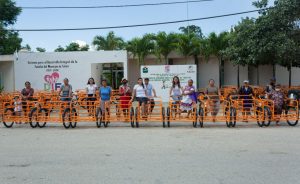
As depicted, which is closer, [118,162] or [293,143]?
[118,162]

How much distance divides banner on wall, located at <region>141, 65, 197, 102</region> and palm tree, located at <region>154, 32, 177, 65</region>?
474cm

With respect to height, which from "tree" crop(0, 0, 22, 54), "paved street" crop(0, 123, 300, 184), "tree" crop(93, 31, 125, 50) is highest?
"tree" crop(0, 0, 22, 54)

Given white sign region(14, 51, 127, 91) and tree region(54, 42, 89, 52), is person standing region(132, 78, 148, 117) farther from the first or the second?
tree region(54, 42, 89, 52)

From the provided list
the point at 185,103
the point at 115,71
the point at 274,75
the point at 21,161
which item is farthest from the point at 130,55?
the point at 21,161

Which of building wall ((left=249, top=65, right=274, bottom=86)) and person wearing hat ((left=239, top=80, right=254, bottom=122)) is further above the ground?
building wall ((left=249, top=65, right=274, bottom=86))

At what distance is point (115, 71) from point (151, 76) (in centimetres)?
887

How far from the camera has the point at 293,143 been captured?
995cm

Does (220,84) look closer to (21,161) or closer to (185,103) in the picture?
(185,103)

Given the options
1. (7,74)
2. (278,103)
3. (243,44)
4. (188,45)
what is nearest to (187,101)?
(278,103)

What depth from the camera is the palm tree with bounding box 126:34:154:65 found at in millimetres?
27406

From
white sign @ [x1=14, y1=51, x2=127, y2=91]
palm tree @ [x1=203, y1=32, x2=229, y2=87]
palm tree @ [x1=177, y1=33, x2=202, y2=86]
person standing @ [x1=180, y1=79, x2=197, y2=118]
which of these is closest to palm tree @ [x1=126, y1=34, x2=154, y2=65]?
palm tree @ [x1=177, y1=33, x2=202, y2=86]

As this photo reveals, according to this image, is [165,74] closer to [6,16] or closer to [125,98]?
[125,98]

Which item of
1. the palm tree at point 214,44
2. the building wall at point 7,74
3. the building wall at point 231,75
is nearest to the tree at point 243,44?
the palm tree at point 214,44

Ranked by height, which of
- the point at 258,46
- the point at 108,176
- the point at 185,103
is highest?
the point at 258,46
